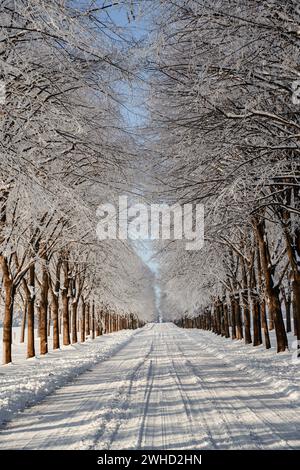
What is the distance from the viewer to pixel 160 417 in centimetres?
742

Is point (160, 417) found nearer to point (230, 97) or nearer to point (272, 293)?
point (230, 97)

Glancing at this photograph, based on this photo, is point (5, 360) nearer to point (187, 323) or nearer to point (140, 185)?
point (140, 185)

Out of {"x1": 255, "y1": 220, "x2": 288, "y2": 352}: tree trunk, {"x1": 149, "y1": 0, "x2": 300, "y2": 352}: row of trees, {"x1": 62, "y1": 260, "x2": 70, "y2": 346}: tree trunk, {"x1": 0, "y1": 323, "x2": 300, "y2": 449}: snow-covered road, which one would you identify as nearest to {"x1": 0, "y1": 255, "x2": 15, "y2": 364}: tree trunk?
{"x1": 0, "y1": 323, "x2": 300, "y2": 449}: snow-covered road

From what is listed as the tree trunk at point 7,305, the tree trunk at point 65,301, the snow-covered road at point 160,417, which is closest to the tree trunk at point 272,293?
the snow-covered road at point 160,417

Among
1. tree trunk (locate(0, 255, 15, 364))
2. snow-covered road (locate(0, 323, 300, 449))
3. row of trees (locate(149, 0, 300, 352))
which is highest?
row of trees (locate(149, 0, 300, 352))

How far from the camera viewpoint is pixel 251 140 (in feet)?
42.7

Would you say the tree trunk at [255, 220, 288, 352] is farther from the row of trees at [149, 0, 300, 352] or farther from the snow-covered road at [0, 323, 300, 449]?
the snow-covered road at [0, 323, 300, 449]

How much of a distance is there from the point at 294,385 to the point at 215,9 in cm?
777

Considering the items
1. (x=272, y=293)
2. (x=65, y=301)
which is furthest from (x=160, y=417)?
(x=65, y=301)

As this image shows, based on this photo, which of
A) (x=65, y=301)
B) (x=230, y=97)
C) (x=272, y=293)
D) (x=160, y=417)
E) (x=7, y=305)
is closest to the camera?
(x=160, y=417)

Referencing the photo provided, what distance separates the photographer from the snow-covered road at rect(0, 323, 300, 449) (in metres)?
5.89
